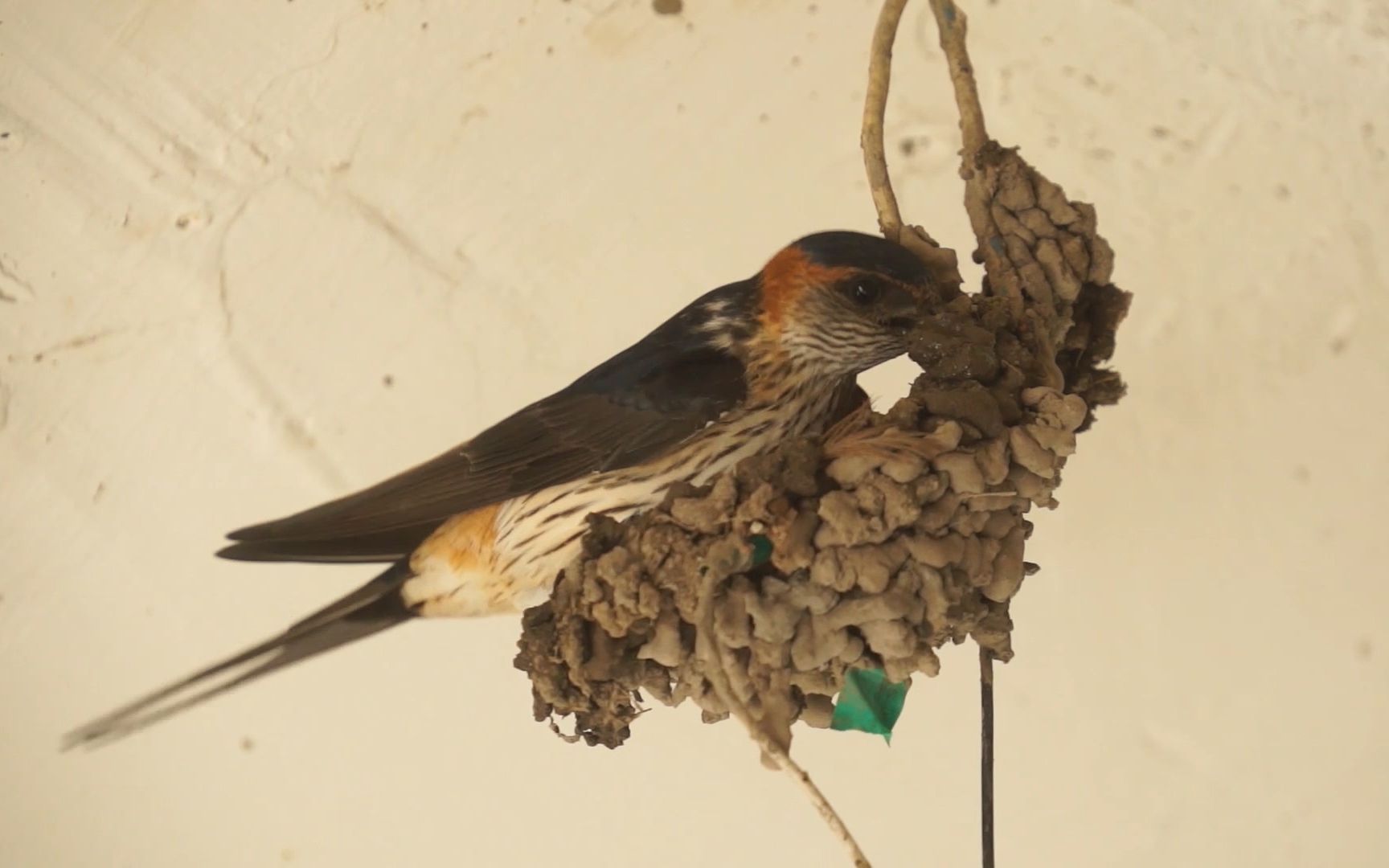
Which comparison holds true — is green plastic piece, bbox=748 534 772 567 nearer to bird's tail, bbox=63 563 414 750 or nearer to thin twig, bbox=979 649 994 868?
thin twig, bbox=979 649 994 868

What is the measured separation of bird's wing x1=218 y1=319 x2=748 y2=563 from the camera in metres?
1.19

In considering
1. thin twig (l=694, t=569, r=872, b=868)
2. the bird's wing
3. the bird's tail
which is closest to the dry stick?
thin twig (l=694, t=569, r=872, b=868)

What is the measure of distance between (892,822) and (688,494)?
979 mm

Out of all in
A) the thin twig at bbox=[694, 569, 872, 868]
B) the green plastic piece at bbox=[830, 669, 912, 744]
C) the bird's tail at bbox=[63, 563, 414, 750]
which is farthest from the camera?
the bird's tail at bbox=[63, 563, 414, 750]

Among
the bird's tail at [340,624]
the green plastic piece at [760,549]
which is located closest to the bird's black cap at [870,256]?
the green plastic piece at [760,549]

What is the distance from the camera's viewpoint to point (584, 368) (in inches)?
75.4

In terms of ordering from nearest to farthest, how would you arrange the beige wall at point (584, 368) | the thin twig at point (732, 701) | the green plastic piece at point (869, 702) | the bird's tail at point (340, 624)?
the thin twig at point (732, 701)
the green plastic piece at point (869, 702)
the bird's tail at point (340, 624)
the beige wall at point (584, 368)

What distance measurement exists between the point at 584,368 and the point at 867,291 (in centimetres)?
82

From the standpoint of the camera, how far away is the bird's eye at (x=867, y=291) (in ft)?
3.85

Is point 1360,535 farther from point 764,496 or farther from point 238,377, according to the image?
point 238,377

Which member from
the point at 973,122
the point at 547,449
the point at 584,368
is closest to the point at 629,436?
the point at 547,449

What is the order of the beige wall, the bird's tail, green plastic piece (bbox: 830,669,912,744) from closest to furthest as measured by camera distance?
green plastic piece (bbox: 830,669,912,744) → the bird's tail → the beige wall

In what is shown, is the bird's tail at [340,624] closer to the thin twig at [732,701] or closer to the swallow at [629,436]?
the swallow at [629,436]

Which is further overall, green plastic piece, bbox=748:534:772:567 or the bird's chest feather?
the bird's chest feather
